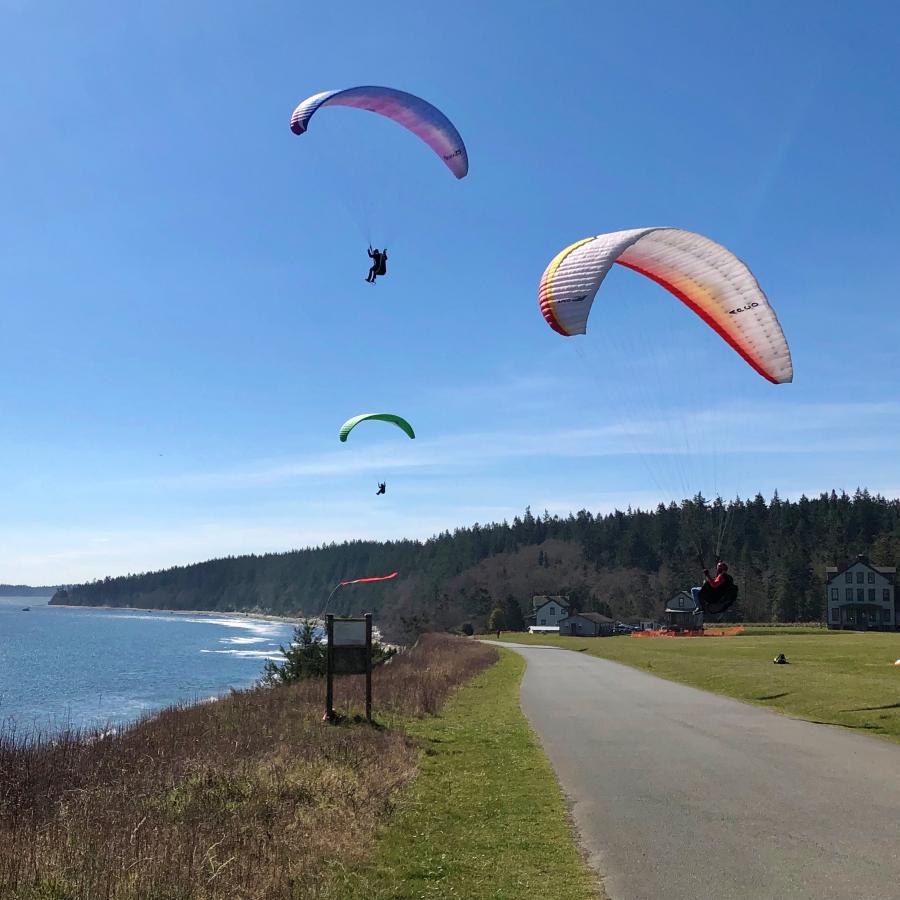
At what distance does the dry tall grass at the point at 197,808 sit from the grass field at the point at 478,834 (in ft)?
1.32

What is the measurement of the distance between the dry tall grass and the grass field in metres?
0.40

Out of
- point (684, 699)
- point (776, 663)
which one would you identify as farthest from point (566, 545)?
point (684, 699)

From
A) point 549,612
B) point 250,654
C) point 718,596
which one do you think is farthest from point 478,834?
point 549,612

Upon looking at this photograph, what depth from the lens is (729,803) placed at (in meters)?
10.8

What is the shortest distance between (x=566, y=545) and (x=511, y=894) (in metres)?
178

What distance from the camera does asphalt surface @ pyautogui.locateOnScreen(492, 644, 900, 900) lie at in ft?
25.7

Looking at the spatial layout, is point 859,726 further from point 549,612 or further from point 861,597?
point 549,612

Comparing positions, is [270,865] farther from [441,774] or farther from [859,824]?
[859,824]

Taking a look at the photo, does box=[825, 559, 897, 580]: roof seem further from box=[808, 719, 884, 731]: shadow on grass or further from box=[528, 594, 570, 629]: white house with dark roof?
box=[808, 719, 884, 731]: shadow on grass

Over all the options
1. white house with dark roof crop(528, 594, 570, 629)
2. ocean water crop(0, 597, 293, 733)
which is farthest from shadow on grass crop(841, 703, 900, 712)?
white house with dark roof crop(528, 594, 570, 629)

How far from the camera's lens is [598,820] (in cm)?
1007

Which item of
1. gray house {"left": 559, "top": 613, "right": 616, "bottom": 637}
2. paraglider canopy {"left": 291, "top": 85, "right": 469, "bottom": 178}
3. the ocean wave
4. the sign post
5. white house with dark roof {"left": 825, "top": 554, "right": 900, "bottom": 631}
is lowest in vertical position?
the ocean wave

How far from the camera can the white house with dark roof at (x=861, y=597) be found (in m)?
95.9

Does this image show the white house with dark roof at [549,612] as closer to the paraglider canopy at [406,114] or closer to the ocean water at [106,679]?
the ocean water at [106,679]
